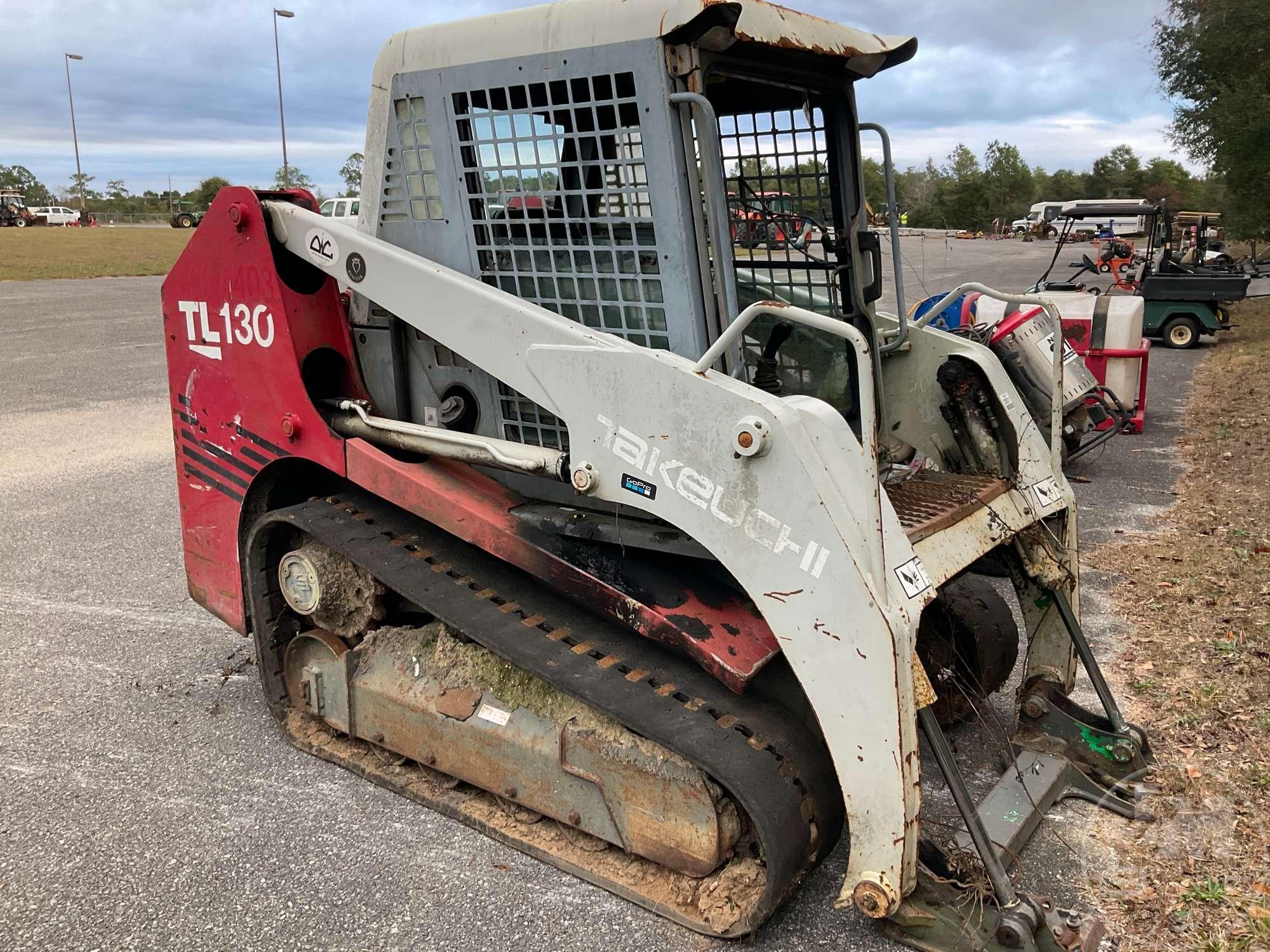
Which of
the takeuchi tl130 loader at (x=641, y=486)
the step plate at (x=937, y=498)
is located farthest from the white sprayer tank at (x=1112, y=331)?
the step plate at (x=937, y=498)

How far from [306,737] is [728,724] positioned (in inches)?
74.3

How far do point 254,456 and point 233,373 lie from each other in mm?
325

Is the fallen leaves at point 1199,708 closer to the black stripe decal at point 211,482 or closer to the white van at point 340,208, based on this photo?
the black stripe decal at point 211,482

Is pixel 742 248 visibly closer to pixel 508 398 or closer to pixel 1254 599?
pixel 508 398

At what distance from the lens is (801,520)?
8.56 ft

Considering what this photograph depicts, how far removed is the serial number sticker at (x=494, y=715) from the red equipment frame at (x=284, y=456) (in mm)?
434

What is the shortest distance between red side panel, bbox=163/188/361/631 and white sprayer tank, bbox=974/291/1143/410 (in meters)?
6.58

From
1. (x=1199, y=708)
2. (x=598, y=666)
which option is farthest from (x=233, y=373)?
(x=1199, y=708)

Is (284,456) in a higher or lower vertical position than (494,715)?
higher

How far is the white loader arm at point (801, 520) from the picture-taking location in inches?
102

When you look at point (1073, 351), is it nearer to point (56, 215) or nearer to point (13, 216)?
point (13, 216)

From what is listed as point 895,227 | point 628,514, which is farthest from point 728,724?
point 895,227

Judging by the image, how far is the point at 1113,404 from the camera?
8.45 m

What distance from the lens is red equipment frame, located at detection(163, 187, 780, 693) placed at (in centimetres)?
319
